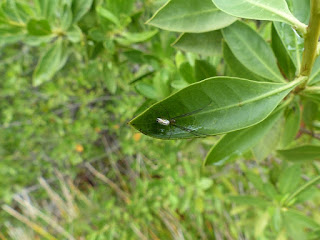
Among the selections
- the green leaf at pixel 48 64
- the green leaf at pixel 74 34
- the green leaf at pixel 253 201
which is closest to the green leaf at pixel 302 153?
the green leaf at pixel 253 201

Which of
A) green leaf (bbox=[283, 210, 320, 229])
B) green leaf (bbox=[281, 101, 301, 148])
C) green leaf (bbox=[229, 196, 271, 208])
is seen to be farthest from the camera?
green leaf (bbox=[229, 196, 271, 208])

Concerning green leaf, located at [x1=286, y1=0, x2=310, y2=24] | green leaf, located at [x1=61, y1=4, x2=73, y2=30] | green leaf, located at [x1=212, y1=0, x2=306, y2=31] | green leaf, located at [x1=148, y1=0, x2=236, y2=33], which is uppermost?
green leaf, located at [x1=212, y1=0, x2=306, y2=31]

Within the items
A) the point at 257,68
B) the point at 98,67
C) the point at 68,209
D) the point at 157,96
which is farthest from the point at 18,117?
the point at 257,68

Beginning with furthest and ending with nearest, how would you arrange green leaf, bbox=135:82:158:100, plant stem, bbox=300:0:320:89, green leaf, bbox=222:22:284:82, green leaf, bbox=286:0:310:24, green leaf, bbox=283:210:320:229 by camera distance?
green leaf, bbox=283:210:320:229
green leaf, bbox=135:82:158:100
green leaf, bbox=222:22:284:82
green leaf, bbox=286:0:310:24
plant stem, bbox=300:0:320:89

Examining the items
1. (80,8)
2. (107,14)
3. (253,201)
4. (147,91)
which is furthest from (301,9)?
(253,201)

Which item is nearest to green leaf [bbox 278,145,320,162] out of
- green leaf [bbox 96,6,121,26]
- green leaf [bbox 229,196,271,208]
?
green leaf [bbox 229,196,271,208]

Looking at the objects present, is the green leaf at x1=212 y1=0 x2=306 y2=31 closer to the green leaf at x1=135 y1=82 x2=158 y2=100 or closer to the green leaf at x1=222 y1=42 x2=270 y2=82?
the green leaf at x1=222 y1=42 x2=270 y2=82
